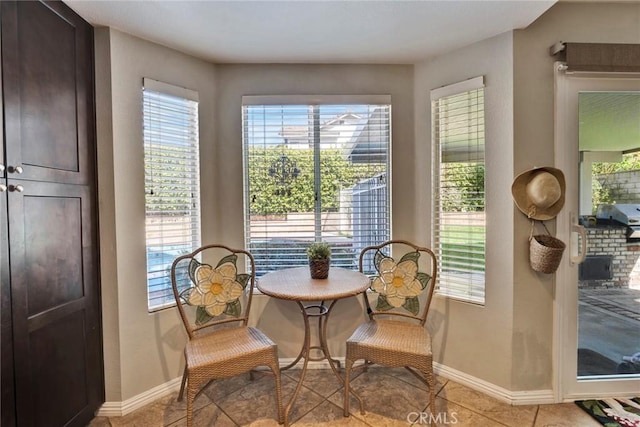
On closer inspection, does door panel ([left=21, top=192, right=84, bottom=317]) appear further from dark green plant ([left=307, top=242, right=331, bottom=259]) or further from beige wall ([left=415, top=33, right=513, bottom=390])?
beige wall ([left=415, top=33, right=513, bottom=390])

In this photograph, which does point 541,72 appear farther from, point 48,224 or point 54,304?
point 54,304

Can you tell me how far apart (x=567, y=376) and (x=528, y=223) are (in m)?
0.99

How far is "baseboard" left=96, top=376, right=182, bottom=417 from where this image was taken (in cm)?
176

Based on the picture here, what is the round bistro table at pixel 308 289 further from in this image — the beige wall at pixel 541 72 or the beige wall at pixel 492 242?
the beige wall at pixel 541 72

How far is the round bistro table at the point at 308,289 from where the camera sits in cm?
165

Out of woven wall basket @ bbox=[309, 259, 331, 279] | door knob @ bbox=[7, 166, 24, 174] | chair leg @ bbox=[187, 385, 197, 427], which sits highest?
door knob @ bbox=[7, 166, 24, 174]

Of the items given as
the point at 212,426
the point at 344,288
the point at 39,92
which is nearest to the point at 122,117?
the point at 39,92

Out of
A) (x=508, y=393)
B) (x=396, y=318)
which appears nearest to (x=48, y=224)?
(x=396, y=318)

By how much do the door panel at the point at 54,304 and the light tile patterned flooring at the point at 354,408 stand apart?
34 cm

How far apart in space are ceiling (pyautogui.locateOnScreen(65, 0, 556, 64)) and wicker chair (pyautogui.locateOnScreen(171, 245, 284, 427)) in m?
1.34

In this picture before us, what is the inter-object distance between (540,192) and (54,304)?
8.71 feet

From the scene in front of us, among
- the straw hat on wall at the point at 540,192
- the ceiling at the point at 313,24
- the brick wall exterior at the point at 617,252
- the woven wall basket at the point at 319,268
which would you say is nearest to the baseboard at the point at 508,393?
the brick wall exterior at the point at 617,252

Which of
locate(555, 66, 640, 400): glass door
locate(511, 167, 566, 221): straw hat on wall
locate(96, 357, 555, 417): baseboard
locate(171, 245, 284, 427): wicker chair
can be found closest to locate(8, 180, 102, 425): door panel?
locate(96, 357, 555, 417): baseboard

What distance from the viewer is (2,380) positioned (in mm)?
1210
